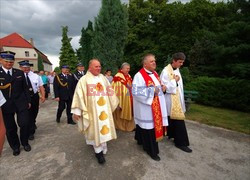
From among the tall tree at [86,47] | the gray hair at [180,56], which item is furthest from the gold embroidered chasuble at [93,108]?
the tall tree at [86,47]

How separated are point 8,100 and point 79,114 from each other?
1600 millimetres

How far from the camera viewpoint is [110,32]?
53.2 ft

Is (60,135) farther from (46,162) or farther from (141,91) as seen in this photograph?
(141,91)

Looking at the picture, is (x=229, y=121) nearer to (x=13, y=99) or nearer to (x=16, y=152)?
(x=16, y=152)

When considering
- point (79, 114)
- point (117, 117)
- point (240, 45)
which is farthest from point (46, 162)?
point (240, 45)

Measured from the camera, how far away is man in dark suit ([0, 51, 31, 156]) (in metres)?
3.50

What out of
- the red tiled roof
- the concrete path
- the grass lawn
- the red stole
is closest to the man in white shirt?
the concrete path

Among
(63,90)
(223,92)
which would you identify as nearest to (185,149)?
(63,90)

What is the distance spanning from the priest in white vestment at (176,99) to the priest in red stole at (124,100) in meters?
1.29

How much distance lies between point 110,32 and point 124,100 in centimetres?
1274

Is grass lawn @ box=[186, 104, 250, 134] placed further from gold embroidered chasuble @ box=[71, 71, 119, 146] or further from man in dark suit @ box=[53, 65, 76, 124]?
man in dark suit @ box=[53, 65, 76, 124]

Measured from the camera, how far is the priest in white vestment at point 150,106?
3.51 metres

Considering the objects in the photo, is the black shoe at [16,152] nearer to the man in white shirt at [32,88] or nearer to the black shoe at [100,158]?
the man in white shirt at [32,88]

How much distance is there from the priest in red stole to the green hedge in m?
6.02
